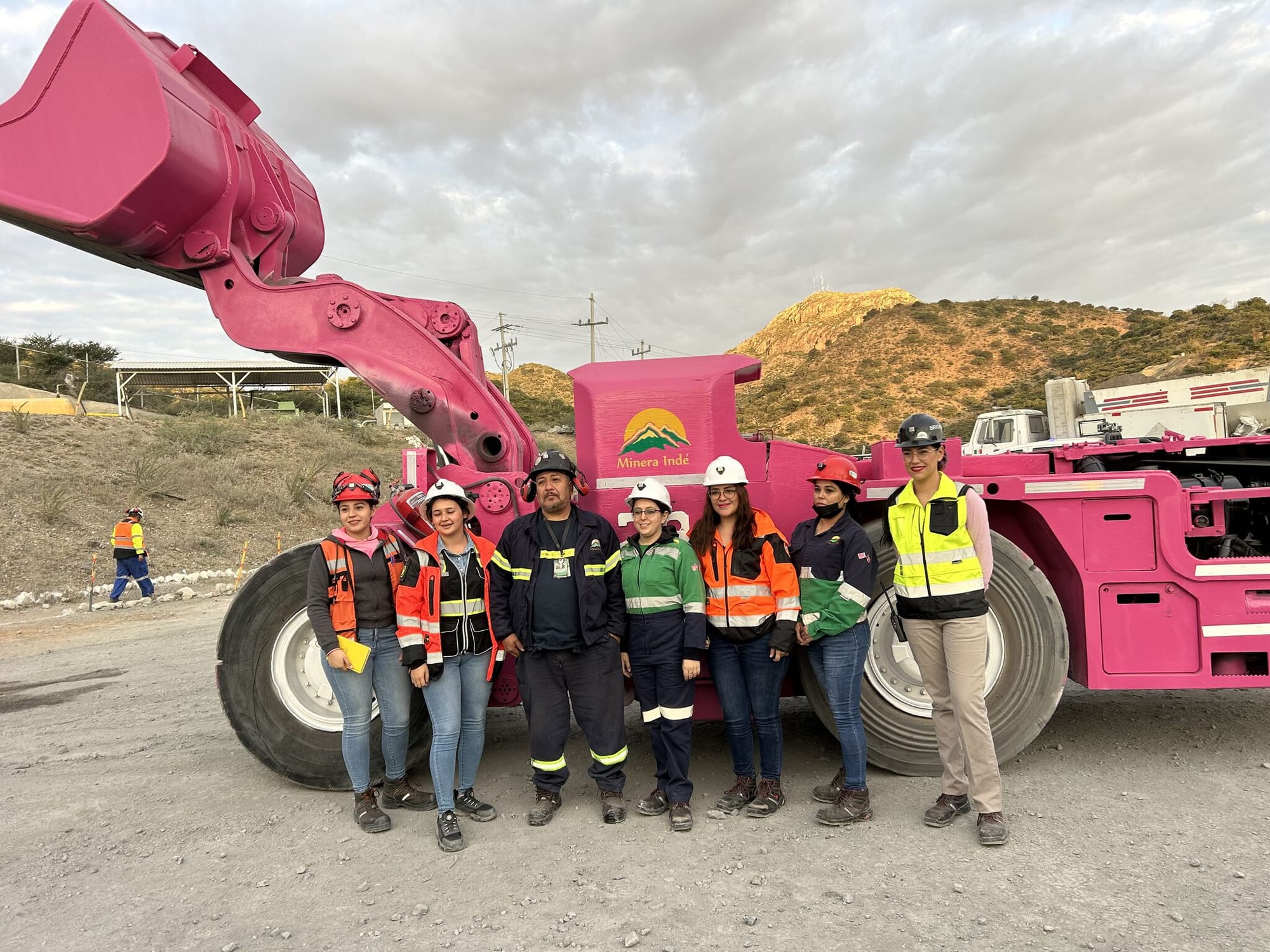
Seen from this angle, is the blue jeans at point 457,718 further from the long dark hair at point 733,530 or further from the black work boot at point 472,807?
the long dark hair at point 733,530

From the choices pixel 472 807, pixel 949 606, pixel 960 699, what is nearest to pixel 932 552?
pixel 949 606

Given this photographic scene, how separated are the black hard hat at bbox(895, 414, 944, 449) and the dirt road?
182 cm

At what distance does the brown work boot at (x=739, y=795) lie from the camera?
378cm

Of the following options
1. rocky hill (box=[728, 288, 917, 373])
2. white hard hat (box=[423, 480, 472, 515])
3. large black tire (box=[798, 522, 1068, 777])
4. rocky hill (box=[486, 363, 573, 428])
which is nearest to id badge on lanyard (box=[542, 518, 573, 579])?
white hard hat (box=[423, 480, 472, 515])

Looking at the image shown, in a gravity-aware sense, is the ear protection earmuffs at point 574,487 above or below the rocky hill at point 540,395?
below

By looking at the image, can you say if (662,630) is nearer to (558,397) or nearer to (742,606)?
(742,606)

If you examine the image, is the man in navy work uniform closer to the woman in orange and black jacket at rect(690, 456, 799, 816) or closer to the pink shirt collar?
the woman in orange and black jacket at rect(690, 456, 799, 816)

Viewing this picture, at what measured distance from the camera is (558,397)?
7125cm

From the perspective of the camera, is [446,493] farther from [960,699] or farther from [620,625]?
[960,699]

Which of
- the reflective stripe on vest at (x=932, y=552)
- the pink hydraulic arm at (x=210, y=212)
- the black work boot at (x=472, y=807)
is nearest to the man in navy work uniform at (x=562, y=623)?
the black work boot at (x=472, y=807)

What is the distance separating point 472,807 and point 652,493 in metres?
1.86

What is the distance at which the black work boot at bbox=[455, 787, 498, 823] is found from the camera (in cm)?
379

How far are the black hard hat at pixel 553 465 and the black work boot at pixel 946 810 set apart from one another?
7.83 feet

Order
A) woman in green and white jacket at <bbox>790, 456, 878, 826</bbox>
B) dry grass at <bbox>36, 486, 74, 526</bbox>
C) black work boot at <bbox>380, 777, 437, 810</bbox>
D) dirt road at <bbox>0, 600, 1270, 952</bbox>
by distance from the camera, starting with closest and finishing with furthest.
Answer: dirt road at <bbox>0, 600, 1270, 952</bbox>, woman in green and white jacket at <bbox>790, 456, 878, 826</bbox>, black work boot at <bbox>380, 777, 437, 810</bbox>, dry grass at <bbox>36, 486, 74, 526</bbox>
